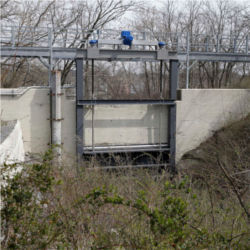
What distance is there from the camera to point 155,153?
49.2 ft

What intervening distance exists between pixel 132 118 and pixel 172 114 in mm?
1680

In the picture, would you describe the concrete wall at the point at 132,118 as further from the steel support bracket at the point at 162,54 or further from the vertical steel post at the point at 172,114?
the steel support bracket at the point at 162,54

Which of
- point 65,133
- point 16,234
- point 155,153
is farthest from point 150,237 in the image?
point 155,153

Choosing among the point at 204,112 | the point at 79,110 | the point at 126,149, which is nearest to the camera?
the point at 79,110

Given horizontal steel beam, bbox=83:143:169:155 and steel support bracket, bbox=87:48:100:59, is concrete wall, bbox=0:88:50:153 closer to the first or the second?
horizontal steel beam, bbox=83:143:169:155

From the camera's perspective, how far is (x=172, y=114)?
14438mm

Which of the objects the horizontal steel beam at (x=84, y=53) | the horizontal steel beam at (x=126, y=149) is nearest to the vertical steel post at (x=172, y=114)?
the horizontal steel beam at (x=126, y=149)

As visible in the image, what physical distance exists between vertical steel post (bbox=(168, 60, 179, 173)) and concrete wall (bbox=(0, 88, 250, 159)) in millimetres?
334

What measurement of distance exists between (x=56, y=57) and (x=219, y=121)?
7.62 metres

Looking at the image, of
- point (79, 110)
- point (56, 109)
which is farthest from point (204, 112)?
point (56, 109)

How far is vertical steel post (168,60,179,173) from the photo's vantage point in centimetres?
1416

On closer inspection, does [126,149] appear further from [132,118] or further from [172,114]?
[172,114]

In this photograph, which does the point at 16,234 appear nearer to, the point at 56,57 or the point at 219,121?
the point at 56,57

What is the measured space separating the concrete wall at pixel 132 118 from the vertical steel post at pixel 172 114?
13.2 inches
